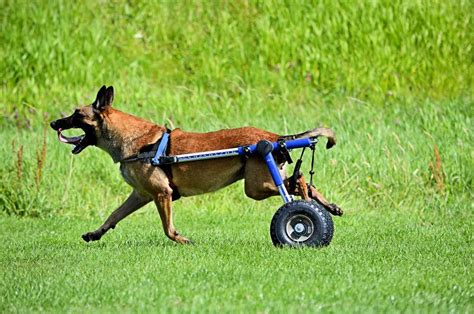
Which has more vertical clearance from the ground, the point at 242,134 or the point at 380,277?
the point at 242,134

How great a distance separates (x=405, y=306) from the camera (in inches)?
230

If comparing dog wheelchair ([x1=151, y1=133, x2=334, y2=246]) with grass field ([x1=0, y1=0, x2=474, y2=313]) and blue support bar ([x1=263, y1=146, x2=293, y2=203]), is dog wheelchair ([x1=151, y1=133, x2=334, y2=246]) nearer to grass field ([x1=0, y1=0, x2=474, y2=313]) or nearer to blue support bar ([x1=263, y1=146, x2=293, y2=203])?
blue support bar ([x1=263, y1=146, x2=293, y2=203])

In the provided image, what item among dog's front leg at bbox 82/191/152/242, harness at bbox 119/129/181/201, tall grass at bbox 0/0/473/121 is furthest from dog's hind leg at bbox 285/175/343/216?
tall grass at bbox 0/0/473/121

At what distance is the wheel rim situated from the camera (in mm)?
7863

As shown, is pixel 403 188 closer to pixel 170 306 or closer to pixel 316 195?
pixel 316 195

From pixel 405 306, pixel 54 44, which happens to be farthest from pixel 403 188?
pixel 54 44

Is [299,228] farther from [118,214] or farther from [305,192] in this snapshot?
[118,214]

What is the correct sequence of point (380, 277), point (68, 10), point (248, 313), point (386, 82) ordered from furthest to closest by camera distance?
point (68, 10) < point (386, 82) < point (380, 277) < point (248, 313)

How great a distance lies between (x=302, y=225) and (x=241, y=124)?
6336 millimetres

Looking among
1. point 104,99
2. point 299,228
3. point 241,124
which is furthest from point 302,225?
point 241,124

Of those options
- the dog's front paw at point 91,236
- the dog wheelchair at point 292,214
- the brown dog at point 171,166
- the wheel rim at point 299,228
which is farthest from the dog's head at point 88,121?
the wheel rim at point 299,228

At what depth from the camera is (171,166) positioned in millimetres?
8523

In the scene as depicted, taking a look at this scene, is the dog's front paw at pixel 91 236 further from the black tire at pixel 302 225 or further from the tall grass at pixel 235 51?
the tall grass at pixel 235 51

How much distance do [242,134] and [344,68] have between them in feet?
28.7
